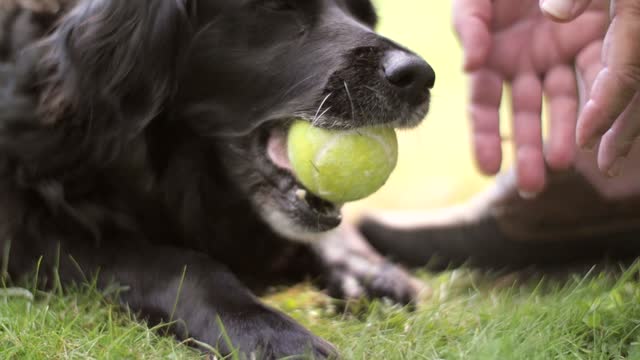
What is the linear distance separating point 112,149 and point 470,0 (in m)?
0.98

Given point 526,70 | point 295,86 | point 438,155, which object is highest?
point 295,86

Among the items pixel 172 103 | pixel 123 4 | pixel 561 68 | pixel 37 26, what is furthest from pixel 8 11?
pixel 561 68

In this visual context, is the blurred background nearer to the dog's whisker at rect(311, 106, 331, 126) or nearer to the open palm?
the open palm

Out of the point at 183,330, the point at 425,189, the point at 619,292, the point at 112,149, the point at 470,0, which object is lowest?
the point at 425,189

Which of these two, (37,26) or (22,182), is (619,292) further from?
(37,26)

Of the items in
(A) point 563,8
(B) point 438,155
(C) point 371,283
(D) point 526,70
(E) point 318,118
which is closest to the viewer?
(A) point 563,8

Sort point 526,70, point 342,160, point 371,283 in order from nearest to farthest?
point 342,160 → point 526,70 → point 371,283

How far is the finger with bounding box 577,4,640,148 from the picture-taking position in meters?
1.71

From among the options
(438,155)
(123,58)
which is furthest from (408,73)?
(438,155)

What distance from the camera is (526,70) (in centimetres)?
239

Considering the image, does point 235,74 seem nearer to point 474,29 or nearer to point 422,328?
point 474,29

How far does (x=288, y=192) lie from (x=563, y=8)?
823 millimetres

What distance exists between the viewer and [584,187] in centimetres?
299

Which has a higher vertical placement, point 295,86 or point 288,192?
point 295,86
